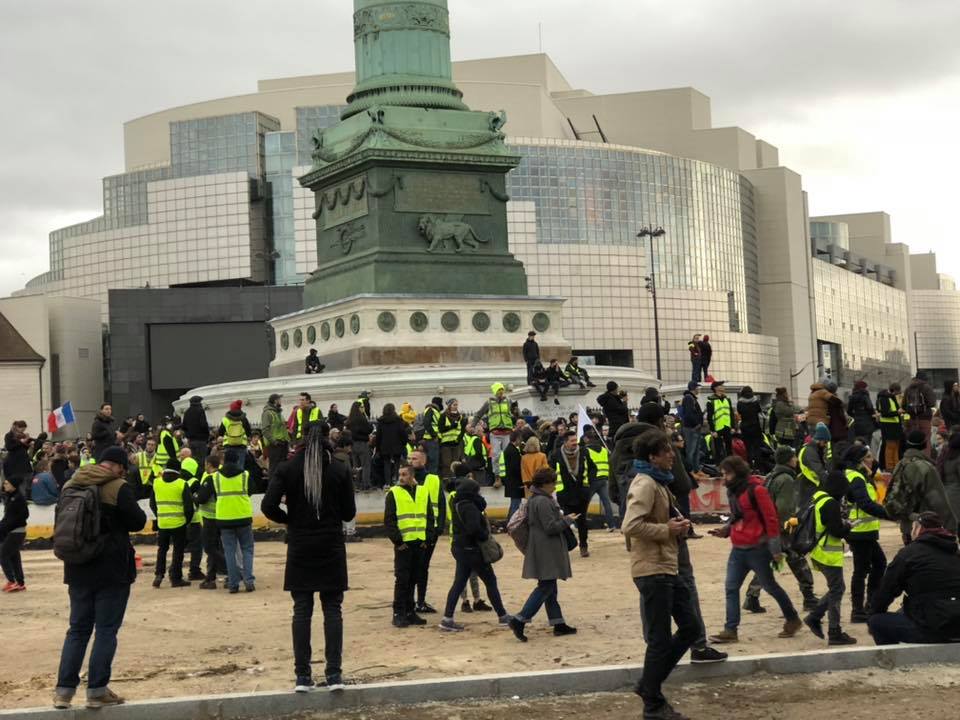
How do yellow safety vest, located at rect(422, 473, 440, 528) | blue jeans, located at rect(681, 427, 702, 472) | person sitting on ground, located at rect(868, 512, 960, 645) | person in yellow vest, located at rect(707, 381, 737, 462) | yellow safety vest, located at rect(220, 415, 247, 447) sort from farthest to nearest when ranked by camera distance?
person in yellow vest, located at rect(707, 381, 737, 462), blue jeans, located at rect(681, 427, 702, 472), yellow safety vest, located at rect(220, 415, 247, 447), yellow safety vest, located at rect(422, 473, 440, 528), person sitting on ground, located at rect(868, 512, 960, 645)

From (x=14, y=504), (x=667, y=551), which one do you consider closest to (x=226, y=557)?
(x=14, y=504)

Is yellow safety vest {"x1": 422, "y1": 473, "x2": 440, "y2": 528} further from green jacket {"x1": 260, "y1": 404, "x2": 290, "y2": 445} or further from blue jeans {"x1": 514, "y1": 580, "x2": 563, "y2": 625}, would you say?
green jacket {"x1": 260, "y1": 404, "x2": 290, "y2": 445}

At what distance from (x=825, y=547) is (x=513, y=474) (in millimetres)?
8153

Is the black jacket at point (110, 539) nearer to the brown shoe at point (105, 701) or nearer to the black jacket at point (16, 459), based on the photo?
the brown shoe at point (105, 701)

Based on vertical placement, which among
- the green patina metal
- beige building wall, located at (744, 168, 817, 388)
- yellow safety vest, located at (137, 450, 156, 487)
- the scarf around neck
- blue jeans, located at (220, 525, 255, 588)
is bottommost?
blue jeans, located at (220, 525, 255, 588)

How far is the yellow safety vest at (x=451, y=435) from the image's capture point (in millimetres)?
25547

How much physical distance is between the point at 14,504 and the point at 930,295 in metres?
152

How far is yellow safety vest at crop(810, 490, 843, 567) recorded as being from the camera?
44.5ft

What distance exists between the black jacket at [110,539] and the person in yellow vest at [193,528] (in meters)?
7.79

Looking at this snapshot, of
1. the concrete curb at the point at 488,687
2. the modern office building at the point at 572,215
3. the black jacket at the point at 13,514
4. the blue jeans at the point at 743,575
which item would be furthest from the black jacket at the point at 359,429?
the modern office building at the point at 572,215

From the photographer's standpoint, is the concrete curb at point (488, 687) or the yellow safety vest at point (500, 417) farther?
the yellow safety vest at point (500, 417)

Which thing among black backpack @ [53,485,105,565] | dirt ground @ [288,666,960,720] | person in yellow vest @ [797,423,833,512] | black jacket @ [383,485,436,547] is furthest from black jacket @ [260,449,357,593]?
person in yellow vest @ [797,423,833,512]

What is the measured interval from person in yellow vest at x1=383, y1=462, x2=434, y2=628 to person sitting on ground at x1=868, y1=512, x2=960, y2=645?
465 centimetres

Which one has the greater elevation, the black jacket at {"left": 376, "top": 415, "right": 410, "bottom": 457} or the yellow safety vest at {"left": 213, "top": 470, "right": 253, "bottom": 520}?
the black jacket at {"left": 376, "top": 415, "right": 410, "bottom": 457}
